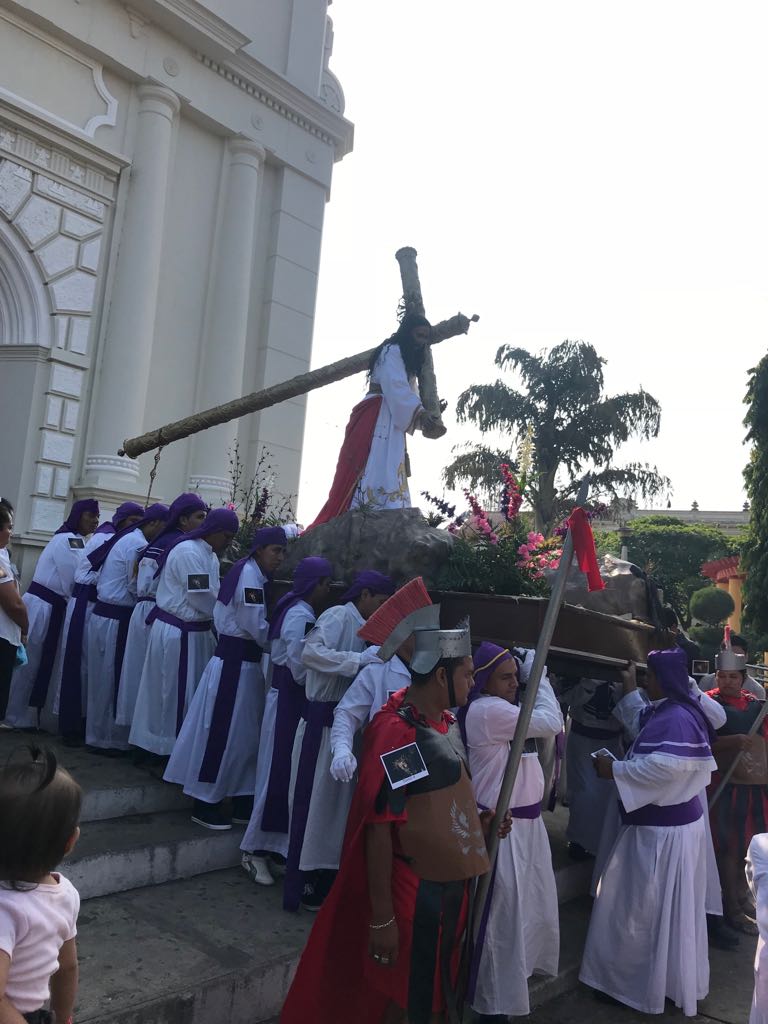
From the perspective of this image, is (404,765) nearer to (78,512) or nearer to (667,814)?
(667,814)

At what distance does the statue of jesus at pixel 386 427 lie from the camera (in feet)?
22.0

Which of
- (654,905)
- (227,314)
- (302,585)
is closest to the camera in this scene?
(654,905)

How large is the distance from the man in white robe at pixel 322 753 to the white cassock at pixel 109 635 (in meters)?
2.03

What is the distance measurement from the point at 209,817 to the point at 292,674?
1086mm

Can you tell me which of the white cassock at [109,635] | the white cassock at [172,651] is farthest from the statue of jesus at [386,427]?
the white cassock at [109,635]

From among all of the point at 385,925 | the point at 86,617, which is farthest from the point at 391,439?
the point at 385,925

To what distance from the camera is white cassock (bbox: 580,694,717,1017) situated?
172 inches

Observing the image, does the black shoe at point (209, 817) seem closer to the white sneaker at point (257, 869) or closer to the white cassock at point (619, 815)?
the white sneaker at point (257, 869)

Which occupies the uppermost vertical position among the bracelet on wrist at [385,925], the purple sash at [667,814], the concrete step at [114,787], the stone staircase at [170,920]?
the purple sash at [667,814]

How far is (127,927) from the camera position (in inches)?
155

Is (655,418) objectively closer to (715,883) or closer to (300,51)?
(300,51)

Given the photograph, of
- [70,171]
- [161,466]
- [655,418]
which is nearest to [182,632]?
[161,466]

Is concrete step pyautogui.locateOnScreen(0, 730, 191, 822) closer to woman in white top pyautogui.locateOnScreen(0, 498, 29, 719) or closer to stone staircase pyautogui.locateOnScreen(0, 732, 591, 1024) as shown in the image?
stone staircase pyautogui.locateOnScreen(0, 732, 591, 1024)

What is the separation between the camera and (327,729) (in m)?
4.79
